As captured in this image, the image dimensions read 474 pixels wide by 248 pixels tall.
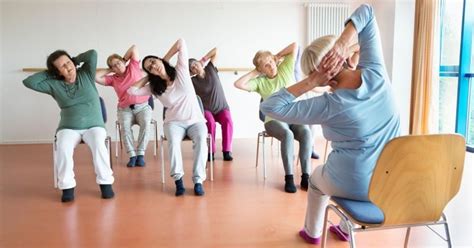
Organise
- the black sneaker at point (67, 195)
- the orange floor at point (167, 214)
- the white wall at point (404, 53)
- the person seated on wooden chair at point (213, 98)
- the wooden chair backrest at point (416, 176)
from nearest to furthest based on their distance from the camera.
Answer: the wooden chair backrest at point (416, 176) → the orange floor at point (167, 214) → the black sneaker at point (67, 195) → the person seated on wooden chair at point (213, 98) → the white wall at point (404, 53)

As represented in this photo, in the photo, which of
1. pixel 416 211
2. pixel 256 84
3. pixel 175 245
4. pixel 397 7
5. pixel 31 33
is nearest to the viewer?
pixel 416 211

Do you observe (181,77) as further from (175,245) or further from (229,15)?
(229,15)

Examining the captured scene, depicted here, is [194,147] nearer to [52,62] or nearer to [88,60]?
[88,60]

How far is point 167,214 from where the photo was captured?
2551 mm

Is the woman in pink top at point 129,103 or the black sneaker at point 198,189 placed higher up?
the woman in pink top at point 129,103

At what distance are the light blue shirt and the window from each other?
3.30 metres

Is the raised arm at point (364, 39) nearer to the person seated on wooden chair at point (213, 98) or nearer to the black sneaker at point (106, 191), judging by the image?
the black sneaker at point (106, 191)

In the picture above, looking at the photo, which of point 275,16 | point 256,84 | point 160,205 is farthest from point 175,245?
point 275,16

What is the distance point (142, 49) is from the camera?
529 centimetres

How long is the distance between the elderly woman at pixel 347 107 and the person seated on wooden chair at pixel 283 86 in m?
1.39

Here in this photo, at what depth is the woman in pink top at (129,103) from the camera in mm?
3975

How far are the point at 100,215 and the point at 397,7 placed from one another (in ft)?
13.3

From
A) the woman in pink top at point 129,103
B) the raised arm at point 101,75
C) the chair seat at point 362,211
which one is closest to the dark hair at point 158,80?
the woman in pink top at point 129,103

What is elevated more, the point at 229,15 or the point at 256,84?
the point at 229,15
